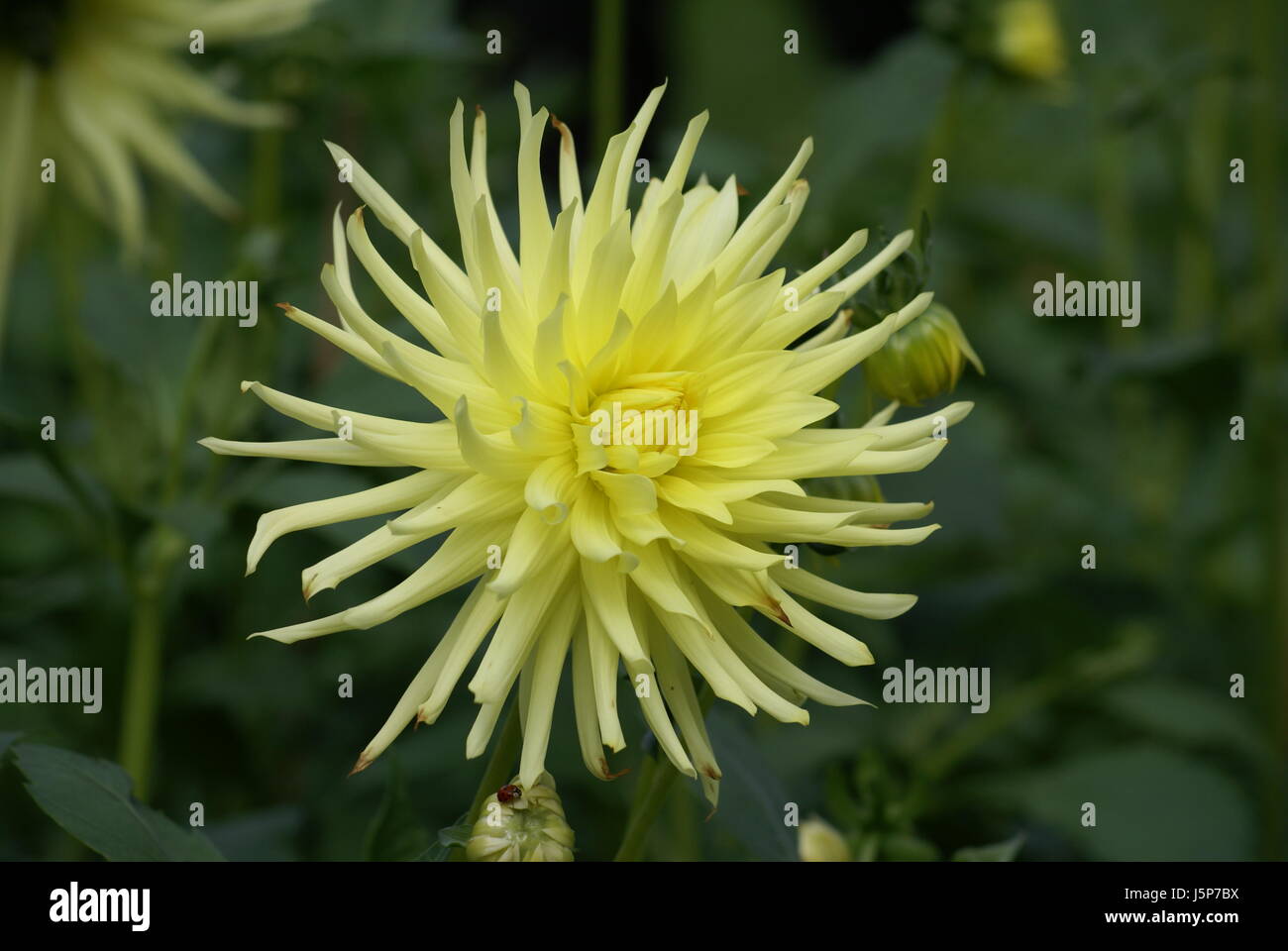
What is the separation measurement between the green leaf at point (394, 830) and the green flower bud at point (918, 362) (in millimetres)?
375

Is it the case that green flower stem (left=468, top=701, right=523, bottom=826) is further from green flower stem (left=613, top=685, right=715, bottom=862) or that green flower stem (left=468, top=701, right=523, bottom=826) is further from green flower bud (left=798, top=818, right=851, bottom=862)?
green flower bud (left=798, top=818, right=851, bottom=862)

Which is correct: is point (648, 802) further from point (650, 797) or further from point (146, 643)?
point (146, 643)

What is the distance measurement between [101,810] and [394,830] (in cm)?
17

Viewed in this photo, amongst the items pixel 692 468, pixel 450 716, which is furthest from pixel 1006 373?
pixel 692 468

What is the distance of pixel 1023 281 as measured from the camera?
2.45m

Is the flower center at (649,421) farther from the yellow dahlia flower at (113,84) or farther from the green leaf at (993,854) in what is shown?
the yellow dahlia flower at (113,84)

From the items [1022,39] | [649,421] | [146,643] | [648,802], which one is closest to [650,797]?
[648,802]

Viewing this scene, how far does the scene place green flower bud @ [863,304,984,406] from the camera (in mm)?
754

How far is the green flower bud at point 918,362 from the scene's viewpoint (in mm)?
754

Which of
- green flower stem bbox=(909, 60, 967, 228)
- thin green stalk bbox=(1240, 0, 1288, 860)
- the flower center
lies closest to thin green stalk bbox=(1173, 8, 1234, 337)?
thin green stalk bbox=(1240, 0, 1288, 860)

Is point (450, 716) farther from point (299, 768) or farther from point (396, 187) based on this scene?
point (396, 187)

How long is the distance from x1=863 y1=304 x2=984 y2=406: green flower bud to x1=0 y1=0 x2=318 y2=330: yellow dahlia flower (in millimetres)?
807

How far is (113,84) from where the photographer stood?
137cm

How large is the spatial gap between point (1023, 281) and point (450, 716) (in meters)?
1.48
